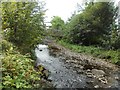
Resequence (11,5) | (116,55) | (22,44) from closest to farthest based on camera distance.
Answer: (11,5) → (22,44) → (116,55)

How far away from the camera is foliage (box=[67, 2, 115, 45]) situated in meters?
12.3

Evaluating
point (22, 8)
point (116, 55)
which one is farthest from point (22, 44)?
point (116, 55)

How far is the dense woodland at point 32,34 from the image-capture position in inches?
160

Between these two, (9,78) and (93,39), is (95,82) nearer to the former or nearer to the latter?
(9,78)

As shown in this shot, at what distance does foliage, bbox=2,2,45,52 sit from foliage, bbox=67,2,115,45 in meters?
6.48

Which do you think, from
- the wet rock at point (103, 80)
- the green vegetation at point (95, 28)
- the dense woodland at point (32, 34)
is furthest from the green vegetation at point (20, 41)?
the green vegetation at point (95, 28)

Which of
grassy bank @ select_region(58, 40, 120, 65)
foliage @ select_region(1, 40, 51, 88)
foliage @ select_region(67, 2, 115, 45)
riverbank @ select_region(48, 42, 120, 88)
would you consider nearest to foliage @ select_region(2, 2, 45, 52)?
foliage @ select_region(1, 40, 51, 88)

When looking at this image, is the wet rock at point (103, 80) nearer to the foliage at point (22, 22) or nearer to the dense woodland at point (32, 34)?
the dense woodland at point (32, 34)

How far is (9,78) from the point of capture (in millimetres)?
3662

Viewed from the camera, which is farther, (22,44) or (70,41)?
(70,41)

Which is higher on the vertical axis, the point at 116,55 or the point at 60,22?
the point at 60,22

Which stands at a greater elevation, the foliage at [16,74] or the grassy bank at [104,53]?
the foliage at [16,74]

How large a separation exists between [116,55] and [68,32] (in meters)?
6.56

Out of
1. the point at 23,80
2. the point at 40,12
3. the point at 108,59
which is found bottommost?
the point at 108,59
